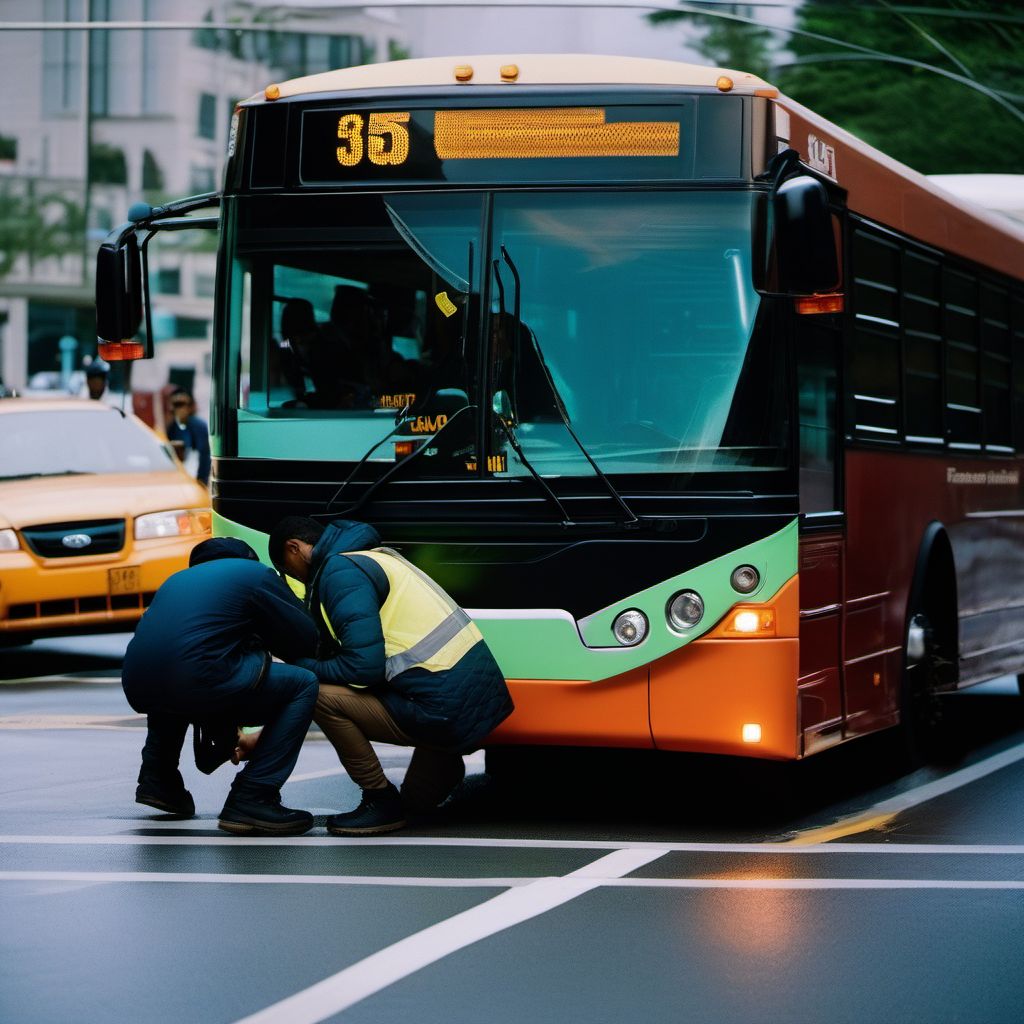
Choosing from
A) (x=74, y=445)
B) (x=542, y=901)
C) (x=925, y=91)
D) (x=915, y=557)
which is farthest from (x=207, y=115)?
(x=542, y=901)

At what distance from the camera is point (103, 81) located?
5600 cm

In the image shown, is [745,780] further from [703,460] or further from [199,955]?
[199,955]

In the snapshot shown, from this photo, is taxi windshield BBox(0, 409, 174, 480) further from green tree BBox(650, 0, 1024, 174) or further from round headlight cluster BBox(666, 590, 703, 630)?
green tree BBox(650, 0, 1024, 174)

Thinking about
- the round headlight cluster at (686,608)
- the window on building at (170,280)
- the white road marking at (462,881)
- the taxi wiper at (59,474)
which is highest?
the window on building at (170,280)

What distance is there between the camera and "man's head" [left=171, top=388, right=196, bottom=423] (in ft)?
70.3

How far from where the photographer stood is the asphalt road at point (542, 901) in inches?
243

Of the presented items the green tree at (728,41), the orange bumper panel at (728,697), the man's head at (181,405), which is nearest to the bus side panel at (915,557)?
the orange bumper panel at (728,697)

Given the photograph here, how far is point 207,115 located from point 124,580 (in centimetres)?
4186

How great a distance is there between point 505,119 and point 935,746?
480cm

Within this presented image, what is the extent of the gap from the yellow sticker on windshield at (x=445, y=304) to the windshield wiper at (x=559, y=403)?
0.22 meters

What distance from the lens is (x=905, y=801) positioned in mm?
10219

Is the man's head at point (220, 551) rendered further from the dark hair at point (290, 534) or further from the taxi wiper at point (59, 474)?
the taxi wiper at point (59, 474)

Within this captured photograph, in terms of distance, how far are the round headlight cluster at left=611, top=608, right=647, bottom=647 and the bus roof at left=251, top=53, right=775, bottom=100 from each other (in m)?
2.00

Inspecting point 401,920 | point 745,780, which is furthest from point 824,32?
point 401,920
